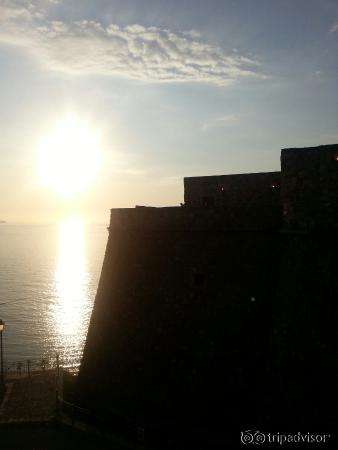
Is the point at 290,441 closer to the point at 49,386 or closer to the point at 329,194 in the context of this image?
the point at 329,194

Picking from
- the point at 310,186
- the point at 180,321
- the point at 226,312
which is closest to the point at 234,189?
the point at 310,186

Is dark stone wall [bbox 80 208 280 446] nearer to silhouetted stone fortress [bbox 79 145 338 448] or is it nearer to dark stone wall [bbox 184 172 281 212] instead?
silhouetted stone fortress [bbox 79 145 338 448]

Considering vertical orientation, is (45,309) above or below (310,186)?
below

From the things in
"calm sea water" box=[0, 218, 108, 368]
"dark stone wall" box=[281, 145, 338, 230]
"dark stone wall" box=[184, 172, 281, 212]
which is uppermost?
"dark stone wall" box=[184, 172, 281, 212]

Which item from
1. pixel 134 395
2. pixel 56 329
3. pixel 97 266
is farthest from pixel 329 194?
pixel 97 266

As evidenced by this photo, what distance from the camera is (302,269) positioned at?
39.1 ft

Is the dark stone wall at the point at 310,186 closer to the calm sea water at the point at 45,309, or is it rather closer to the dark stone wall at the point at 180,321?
the dark stone wall at the point at 180,321

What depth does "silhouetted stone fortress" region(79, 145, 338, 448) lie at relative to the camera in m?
11.3

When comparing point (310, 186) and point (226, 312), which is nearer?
point (310, 186)

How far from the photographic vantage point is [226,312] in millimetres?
13742

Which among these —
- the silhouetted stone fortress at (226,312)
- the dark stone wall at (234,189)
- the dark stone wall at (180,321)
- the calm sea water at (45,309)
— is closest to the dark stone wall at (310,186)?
the silhouetted stone fortress at (226,312)

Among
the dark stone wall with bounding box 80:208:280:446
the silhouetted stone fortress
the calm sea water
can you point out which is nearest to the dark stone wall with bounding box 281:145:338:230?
the silhouetted stone fortress

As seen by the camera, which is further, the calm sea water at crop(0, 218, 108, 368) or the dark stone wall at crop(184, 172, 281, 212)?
the calm sea water at crop(0, 218, 108, 368)

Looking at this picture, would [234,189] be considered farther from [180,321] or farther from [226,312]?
[180,321]
